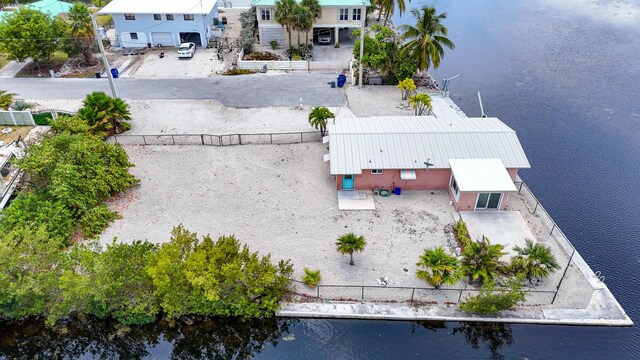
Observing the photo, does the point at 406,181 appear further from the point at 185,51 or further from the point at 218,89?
the point at 185,51

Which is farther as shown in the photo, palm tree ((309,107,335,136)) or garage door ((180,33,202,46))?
garage door ((180,33,202,46))

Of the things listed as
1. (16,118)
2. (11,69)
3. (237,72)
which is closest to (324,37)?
(237,72)

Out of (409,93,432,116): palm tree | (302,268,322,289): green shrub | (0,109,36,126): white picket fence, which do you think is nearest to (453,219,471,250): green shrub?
(302,268,322,289): green shrub

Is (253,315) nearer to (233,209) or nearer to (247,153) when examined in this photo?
(233,209)

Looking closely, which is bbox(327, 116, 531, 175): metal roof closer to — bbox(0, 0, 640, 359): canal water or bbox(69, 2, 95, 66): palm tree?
bbox(0, 0, 640, 359): canal water

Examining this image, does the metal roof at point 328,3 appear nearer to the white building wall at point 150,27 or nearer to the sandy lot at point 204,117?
the white building wall at point 150,27

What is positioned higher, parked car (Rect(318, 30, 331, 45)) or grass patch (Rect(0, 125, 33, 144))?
parked car (Rect(318, 30, 331, 45))
